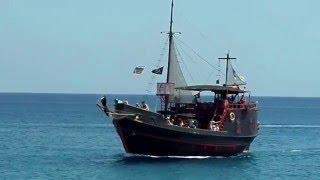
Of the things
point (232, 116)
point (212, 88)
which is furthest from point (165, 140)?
point (232, 116)

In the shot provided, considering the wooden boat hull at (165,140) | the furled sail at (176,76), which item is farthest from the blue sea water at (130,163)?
the furled sail at (176,76)

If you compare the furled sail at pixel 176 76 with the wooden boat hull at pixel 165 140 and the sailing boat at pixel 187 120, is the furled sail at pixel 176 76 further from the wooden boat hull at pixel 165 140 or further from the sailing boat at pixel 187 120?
the wooden boat hull at pixel 165 140

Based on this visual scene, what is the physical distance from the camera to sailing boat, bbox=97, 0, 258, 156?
63375 mm

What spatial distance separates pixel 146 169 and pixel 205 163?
655 cm

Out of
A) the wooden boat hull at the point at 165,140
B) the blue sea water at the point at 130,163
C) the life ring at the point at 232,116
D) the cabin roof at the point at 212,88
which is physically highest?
the cabin roof at the point at 212,88

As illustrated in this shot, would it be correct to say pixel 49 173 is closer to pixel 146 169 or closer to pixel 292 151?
pixel 146 169

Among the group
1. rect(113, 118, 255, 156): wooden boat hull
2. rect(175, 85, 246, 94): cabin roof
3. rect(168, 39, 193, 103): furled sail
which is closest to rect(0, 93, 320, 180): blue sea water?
rect(113, 118, 255, 156): wooden boat hull

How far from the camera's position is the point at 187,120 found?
6838 cm

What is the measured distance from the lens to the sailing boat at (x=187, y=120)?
63.4 metres

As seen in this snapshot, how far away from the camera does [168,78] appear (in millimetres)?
70312

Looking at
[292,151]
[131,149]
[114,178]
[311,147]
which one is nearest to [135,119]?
[131,149]

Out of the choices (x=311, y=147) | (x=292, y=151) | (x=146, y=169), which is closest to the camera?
(x=146, y=169)

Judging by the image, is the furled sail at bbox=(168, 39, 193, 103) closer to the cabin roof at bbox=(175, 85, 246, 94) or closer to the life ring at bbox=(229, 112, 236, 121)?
the cabin roof at bbox=(175, 85, 246, 94)

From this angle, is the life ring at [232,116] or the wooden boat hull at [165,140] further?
the life ring at [232,116]
